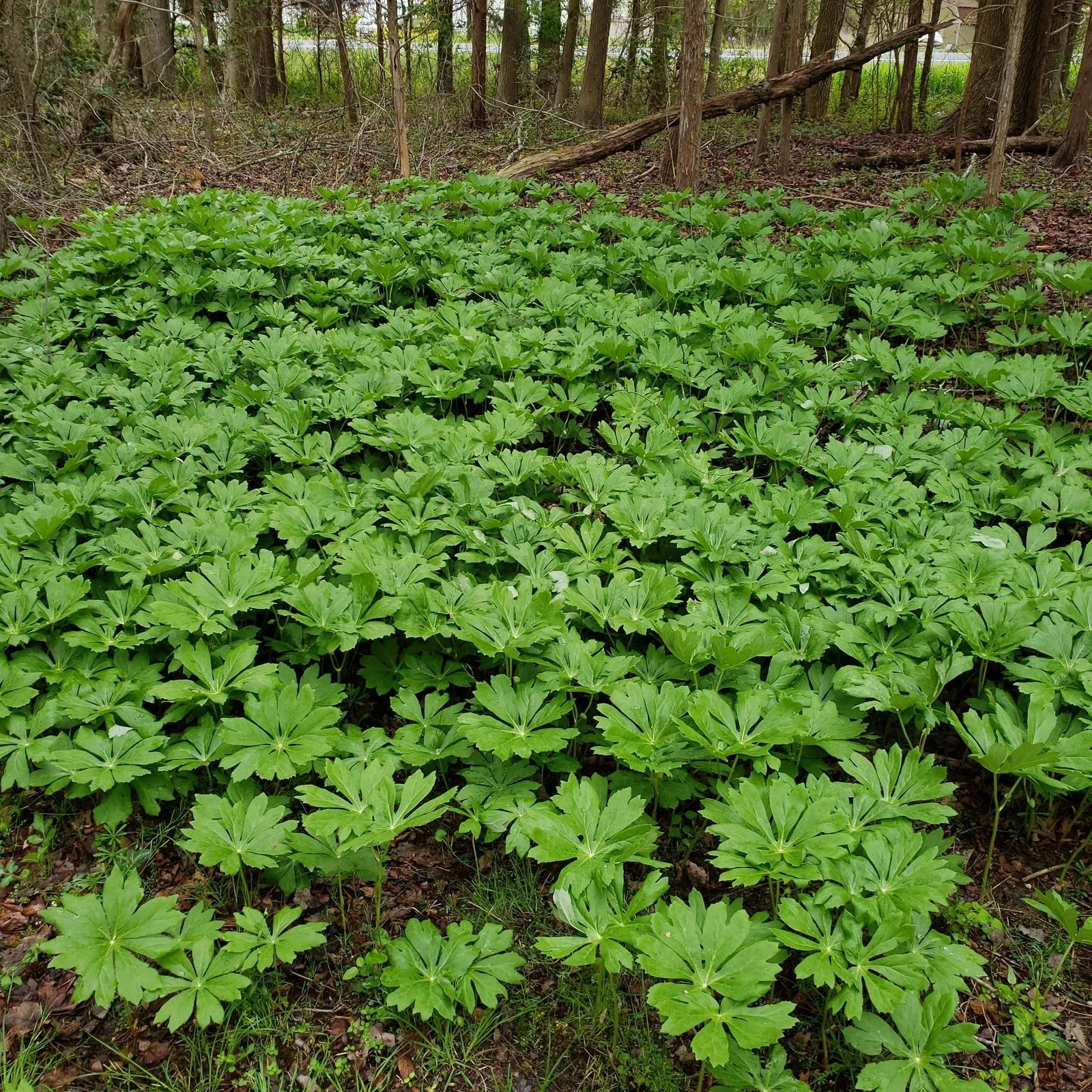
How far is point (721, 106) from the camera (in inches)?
386

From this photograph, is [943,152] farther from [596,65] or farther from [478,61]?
[478,61]

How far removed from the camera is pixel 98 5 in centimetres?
1442

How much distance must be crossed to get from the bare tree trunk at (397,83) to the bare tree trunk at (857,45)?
796cm

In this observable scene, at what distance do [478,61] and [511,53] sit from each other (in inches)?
61.6

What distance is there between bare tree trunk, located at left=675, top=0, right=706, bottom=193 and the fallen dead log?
343 cm

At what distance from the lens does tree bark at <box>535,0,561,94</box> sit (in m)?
15.4

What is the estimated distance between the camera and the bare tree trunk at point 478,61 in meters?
13.3

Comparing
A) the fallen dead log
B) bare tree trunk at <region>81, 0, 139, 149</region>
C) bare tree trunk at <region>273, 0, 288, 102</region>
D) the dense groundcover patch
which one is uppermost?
bare tree trunk at <region>273, 0, 288, 102</region>

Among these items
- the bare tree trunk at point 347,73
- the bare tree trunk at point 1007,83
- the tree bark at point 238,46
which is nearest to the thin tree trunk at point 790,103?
the bare tree trunk at point 1007,83

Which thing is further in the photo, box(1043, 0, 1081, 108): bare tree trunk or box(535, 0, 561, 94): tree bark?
box(535, 0, 561, 94): tree bark

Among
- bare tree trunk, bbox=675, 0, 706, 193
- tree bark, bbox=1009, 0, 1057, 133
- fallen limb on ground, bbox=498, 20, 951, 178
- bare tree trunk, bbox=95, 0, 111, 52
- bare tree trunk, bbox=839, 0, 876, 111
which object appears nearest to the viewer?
bare tree trunk, bbox=675, 0, 706, 193

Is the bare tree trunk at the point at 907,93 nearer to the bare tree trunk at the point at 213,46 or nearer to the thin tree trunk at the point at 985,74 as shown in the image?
the thin tree trunk at the point at 985,74

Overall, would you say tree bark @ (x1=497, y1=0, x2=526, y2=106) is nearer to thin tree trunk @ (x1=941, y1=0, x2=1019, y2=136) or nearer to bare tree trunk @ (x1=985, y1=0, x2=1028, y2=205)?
thin tree trunk @ (x1=941, y1=0, x2=1019, y2=136)

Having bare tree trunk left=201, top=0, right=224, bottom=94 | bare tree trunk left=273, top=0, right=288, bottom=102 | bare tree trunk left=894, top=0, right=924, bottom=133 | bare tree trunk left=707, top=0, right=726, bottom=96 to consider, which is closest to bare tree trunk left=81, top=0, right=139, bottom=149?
bare tree trunk left=201, top=0, right=224, bottom=94
